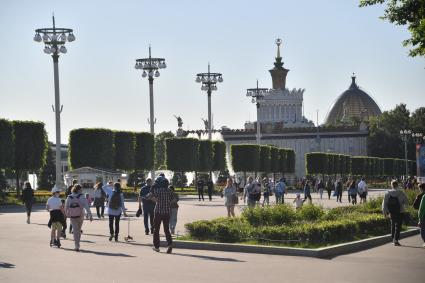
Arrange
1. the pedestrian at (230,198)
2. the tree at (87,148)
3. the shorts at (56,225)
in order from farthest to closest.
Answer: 1. the tree at (87,148)
2. the pedestrian at (230,198)
3. the shorts at (56,225)

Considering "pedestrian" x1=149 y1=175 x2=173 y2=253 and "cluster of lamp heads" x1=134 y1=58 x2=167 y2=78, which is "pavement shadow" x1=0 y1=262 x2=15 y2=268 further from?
"cluster of lamp heads" x1=134 y1=58 x2=167 y2=78

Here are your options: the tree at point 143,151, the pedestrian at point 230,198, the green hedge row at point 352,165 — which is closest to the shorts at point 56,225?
the pedestrian at point 230,198

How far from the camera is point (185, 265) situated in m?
19.4

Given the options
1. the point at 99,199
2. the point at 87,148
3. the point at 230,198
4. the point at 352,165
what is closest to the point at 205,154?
the point at 87,148

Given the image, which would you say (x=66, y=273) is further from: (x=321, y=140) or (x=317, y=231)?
(x=321, y=140)

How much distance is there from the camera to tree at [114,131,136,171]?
80.4 metres

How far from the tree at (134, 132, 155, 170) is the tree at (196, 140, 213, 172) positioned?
36.4 feet

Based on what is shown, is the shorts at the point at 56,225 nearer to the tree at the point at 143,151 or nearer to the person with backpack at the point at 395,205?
the person with backpack at the point at 395,205

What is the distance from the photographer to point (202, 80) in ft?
277

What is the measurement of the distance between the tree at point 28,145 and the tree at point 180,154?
22.3 m

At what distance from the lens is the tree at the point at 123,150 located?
264ft

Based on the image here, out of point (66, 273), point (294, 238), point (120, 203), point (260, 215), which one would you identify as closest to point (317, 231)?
point (294, 238)

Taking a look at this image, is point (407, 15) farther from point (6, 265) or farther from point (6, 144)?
point (6, 144)

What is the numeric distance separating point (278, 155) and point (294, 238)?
94.6m
